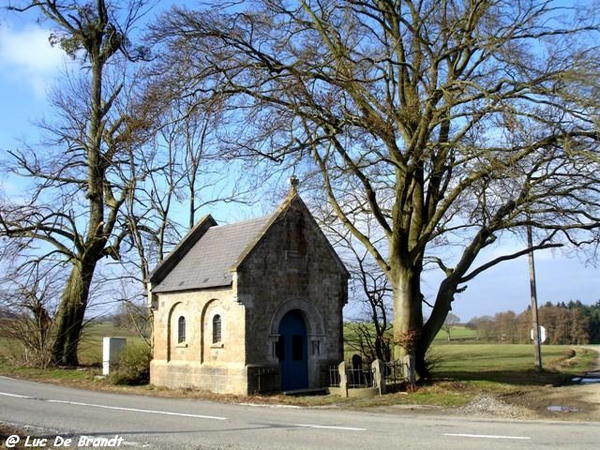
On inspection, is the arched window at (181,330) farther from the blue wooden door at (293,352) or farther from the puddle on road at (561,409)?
the puddle on road at (561,409)

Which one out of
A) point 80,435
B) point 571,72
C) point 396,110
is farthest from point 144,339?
point 571,72

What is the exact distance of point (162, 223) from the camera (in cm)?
3203

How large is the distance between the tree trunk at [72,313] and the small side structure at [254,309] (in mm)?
10087

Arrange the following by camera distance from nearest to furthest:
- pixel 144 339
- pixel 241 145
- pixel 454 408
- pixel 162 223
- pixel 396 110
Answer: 1. pixel 454 408
2. pixel 241 145
3. pixel 396 110
4. pixel 144 339
5. pixel 162 223

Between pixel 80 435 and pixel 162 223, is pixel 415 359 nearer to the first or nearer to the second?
pixel 80 435

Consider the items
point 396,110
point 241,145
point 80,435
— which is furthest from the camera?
point 396,110

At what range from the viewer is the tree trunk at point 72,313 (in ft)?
106

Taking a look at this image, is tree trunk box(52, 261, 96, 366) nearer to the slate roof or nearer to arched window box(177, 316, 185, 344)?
the slate roof

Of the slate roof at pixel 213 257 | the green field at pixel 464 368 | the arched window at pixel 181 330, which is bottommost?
the green field at pixel 464 368

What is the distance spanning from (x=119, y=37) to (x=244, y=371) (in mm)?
21282

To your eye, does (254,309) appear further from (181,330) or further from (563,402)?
(563,402)

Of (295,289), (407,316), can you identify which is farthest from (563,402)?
(295,289)

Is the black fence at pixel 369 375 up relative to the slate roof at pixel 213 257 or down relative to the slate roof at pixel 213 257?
down

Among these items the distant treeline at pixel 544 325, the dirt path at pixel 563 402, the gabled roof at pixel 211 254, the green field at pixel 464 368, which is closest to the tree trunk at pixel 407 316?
the green field at pixel 464 368
